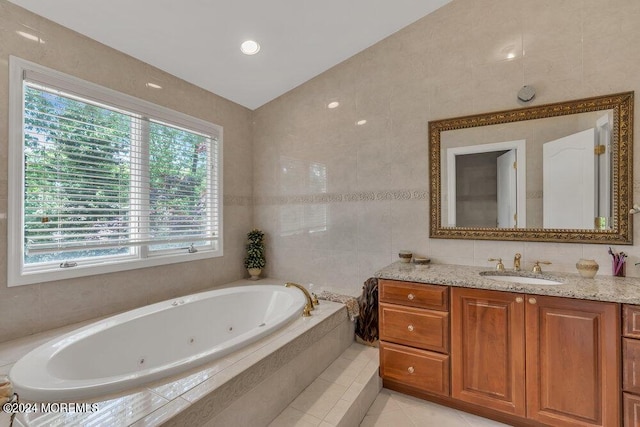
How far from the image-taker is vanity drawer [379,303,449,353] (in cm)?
180

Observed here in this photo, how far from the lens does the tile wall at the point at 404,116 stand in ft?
6.20

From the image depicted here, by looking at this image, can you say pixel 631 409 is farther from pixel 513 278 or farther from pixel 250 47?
pixel 250 47

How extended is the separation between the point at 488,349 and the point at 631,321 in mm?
655

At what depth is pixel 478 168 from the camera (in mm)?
2182

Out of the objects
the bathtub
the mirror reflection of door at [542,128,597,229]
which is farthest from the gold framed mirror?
the bathtub

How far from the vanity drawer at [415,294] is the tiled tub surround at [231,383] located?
41 centimetres

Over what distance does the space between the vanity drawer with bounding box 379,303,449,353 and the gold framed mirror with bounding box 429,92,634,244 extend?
0.71m

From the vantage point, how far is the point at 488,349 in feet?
5.49

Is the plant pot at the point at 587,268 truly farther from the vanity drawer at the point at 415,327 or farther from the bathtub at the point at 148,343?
the bathtub at the point at 148,343

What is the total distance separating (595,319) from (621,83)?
4.88ft

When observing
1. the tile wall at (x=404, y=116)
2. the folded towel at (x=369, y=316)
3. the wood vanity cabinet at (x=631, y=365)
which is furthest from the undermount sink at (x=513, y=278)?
the folded towel at (x=369, y=316)

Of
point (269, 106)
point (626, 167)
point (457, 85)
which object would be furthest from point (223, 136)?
point (626, 167)

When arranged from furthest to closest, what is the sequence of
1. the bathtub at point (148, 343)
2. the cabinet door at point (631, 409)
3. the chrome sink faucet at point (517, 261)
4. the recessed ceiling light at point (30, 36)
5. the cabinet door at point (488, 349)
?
the chrome sink faucet at point (517, 261)
the recessed ceiling light at point (30, 36)
the cabinet door at point (488, 349)
the cabinet door at point (631, 409)
the bathtub at point (148, 343)

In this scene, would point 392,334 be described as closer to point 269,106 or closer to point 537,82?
point 537,82
